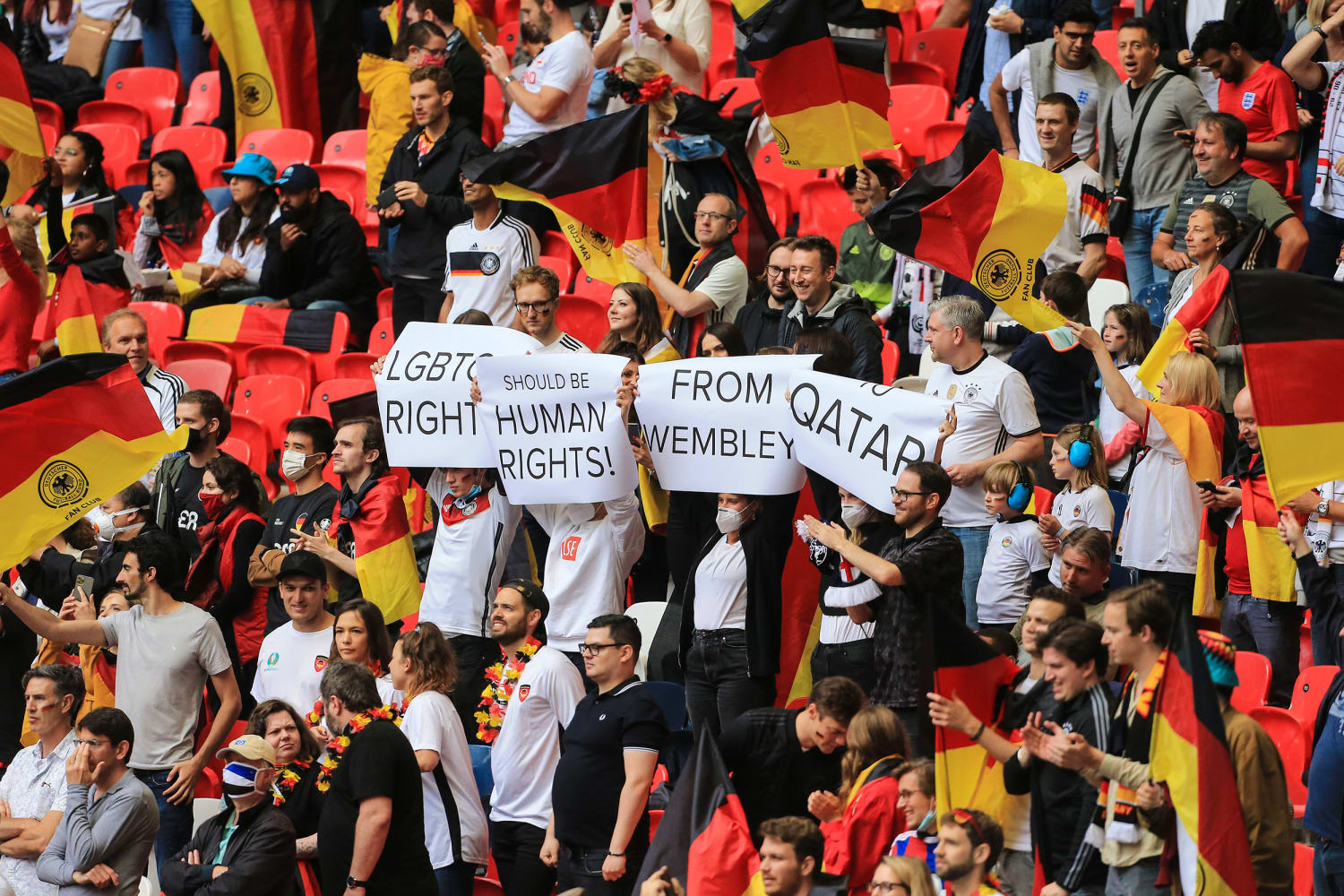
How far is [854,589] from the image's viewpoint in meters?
6.93

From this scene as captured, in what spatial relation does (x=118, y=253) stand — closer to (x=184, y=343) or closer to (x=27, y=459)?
(x=184, y=343)

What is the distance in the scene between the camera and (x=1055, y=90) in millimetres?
11055

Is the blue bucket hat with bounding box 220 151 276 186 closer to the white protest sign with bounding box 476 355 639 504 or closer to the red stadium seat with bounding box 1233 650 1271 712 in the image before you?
the white protest sign with bounding box 476 355 639 504

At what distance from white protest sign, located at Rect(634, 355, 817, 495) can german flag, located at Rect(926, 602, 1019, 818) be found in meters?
1.71

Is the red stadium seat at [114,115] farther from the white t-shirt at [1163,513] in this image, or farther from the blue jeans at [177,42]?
the white t-shirt at [1163,513]

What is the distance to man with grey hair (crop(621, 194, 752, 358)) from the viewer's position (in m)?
9.23

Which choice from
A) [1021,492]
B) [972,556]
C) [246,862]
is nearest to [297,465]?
[246,862]

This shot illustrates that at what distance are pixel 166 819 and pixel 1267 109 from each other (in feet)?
22.5

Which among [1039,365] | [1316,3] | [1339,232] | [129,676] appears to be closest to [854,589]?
[1039,365]

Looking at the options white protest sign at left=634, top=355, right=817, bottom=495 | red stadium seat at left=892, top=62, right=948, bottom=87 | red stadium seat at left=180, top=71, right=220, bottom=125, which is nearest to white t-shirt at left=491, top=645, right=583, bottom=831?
white protest sign at left=634, top=355, right=817, bottom=495

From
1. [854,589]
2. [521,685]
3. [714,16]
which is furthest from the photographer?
[714,16]

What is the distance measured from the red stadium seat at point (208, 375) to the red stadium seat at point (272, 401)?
4.7 inches

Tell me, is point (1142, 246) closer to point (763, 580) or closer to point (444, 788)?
point (763, 580)

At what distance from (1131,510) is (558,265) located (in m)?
4.82
